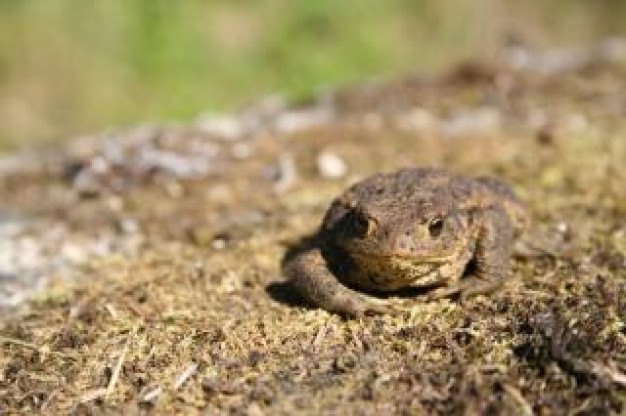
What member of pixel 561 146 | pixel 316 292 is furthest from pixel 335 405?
pixel 561 146

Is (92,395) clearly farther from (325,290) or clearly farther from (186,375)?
(325,290)

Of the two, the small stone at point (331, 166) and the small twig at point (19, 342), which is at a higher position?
the small stone at point (331, 166)

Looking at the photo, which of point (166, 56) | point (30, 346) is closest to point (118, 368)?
point (30, 346)

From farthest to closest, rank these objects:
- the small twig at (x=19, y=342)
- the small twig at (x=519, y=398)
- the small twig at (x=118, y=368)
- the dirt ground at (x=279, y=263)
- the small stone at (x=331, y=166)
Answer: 1. the small stone at (x=331, y=166)
2. the small twig at (x=19, y=342)
3. the small twig at (x=118, y=368)
4. the dirt ground at (x=279, y=263)
5. the small twig at (x=519, y=398)

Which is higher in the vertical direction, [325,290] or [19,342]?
[325,290]

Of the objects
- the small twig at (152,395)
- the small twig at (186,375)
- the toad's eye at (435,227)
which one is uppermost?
the toad's eye at (435,227)

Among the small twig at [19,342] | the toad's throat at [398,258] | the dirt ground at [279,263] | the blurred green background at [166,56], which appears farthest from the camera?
the blurred green background at [166,56]

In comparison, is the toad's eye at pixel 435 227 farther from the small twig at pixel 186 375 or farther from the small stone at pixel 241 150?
the small stone at pixel 241 150

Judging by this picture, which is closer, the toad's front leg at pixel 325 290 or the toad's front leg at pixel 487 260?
the toad's front leg at pixel 325 290

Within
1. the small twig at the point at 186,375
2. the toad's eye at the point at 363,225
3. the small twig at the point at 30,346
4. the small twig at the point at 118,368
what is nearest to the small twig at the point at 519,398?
the toad's eye at the point at 363,225

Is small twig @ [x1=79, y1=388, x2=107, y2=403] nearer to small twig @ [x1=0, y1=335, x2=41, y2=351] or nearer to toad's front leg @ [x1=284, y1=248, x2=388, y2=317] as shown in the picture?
small twig @ [x1=0, y1=335, x2=41, y2=351]
